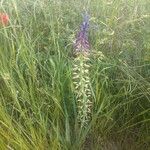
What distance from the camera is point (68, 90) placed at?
1.75 m

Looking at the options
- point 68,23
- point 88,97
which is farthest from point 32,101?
point 68,23

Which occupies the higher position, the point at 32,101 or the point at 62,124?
the point at 32,101

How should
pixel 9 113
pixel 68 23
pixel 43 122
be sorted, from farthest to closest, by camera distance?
pixel 68 23
pixel 9 113
pixel 43 122

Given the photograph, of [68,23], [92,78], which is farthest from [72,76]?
[68,23]

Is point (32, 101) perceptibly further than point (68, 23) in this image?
No

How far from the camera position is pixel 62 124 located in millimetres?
1718

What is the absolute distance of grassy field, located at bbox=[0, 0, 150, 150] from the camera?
5.37 feet

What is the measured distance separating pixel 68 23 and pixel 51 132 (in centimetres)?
A: 62

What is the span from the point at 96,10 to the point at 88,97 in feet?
1.95

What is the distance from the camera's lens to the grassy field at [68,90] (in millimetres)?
1636

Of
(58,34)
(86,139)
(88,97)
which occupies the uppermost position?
(58,34)

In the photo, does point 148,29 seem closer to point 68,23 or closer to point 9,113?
Result: point 68,23

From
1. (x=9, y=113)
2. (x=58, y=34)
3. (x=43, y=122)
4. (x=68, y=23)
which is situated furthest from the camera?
(x=68, y=23)

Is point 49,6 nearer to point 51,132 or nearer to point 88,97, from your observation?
point 88,97
